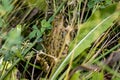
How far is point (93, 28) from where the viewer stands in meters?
1.29

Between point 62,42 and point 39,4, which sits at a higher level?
point 39,4

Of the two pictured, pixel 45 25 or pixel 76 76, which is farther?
pixel 45 25

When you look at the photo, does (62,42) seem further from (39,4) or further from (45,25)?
(39,4)

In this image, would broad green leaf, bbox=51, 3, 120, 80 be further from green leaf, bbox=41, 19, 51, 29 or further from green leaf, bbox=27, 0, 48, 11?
green leaf, bbox=27, 0, 48, 11

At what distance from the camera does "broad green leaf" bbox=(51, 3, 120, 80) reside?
1259 millimetres

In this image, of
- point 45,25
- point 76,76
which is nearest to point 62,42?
point 45,25

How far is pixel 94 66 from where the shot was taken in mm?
1208

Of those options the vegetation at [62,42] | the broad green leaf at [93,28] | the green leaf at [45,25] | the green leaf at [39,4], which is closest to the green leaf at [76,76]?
the vegetation at [62,42]

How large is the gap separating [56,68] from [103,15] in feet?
1.04

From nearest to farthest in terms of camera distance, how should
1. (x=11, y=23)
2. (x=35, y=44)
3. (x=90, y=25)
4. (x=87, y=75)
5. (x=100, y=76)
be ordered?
(x=100, y=76)
(x=87, y=75)
(x=90, y=25)
(x=35, y=44)
(x=11, y=23)

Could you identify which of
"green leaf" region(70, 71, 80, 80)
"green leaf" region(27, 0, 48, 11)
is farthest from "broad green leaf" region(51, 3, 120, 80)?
"green leaf" region(27, 0, 48, 11)

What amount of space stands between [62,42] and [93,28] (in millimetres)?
A: 161

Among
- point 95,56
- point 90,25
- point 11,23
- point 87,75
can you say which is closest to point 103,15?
point 90,25

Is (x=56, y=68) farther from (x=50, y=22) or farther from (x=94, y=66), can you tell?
(x=50, y=22)
